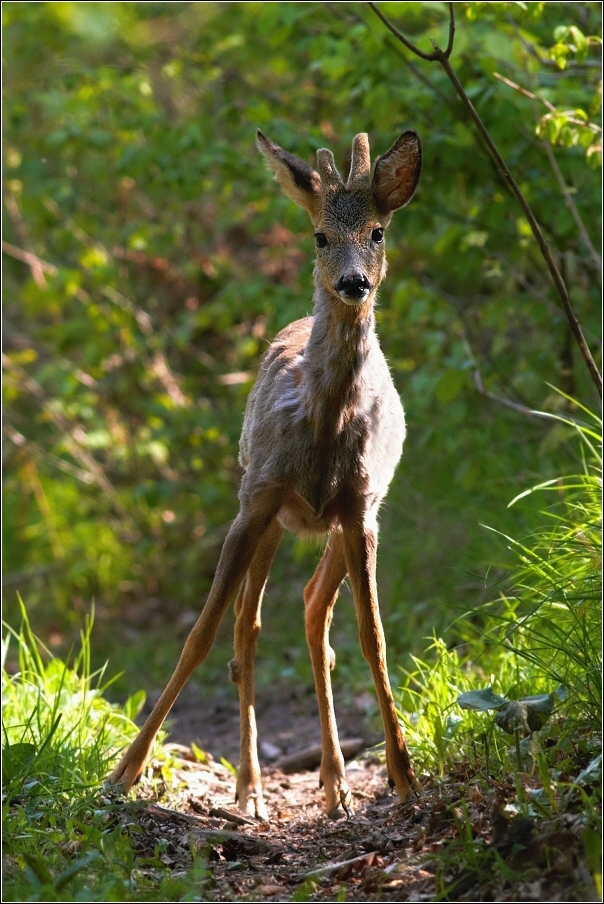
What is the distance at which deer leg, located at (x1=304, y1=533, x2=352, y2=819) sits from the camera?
5.02 meters

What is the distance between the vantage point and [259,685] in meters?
8.05

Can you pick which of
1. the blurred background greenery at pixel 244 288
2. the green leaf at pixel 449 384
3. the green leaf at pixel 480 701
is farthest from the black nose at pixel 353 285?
the green leaf at pixel 449 384

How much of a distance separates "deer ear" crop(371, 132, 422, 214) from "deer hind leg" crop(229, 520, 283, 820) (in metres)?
1.49

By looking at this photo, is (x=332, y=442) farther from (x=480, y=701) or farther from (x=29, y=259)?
(x=29, y=259)

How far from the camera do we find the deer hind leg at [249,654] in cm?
511

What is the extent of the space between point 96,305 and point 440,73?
4.05 metres

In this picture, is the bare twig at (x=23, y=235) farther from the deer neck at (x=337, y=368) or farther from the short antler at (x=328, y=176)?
the deer neck at (x=337, y=368)

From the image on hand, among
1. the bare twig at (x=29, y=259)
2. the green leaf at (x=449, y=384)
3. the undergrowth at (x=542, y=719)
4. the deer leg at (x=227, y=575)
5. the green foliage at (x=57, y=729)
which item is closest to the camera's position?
the undergrowth at (x=542, y=719)

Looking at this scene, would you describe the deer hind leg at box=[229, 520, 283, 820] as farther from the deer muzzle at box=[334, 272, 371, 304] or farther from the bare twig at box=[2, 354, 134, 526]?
the bare twig at box=[2, 354, 134, 526]

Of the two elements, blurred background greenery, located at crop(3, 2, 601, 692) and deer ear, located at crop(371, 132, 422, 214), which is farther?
blurred background greenery, located at crop(3, 2, 601, 692)

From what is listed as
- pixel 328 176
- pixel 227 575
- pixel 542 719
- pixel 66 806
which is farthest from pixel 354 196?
pixel 66 806

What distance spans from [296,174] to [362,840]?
274 centimetres

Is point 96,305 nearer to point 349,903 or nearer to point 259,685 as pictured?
point 259,685

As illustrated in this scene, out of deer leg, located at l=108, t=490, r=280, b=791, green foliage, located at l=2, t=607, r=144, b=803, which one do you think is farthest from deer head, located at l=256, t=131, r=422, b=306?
green foliage, located at l=2, t=607, r=144, b=803
